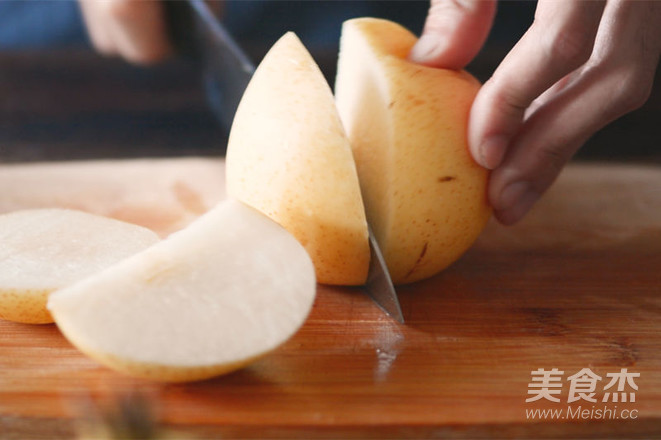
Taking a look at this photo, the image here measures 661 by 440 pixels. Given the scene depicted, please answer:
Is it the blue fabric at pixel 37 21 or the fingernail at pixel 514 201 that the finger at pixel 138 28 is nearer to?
the blue fabric at pixel 37 21

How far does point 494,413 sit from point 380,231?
427 millimetres

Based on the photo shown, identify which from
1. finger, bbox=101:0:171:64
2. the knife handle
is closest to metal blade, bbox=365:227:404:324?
the knife handle

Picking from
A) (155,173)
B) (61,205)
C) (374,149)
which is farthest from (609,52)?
(61,205)

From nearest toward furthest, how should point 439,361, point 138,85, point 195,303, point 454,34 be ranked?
point 195,303
point 439,361
point 454,34
point 138,85

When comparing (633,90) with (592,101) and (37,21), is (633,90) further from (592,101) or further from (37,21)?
(37,21)

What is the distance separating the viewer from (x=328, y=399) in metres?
1.02

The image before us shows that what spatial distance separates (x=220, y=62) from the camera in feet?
5.64

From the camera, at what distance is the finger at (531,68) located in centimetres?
117

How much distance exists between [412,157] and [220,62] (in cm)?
72

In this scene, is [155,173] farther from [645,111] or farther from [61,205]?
[645,111]

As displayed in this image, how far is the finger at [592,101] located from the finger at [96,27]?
1.75 metres

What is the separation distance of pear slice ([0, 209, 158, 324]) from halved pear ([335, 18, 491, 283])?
0.47 metres

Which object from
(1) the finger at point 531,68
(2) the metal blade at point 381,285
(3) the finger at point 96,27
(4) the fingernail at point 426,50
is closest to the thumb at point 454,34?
(4) the fingernail at point 426,50

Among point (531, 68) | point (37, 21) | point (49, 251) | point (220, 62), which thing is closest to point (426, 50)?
point (531, 68)
